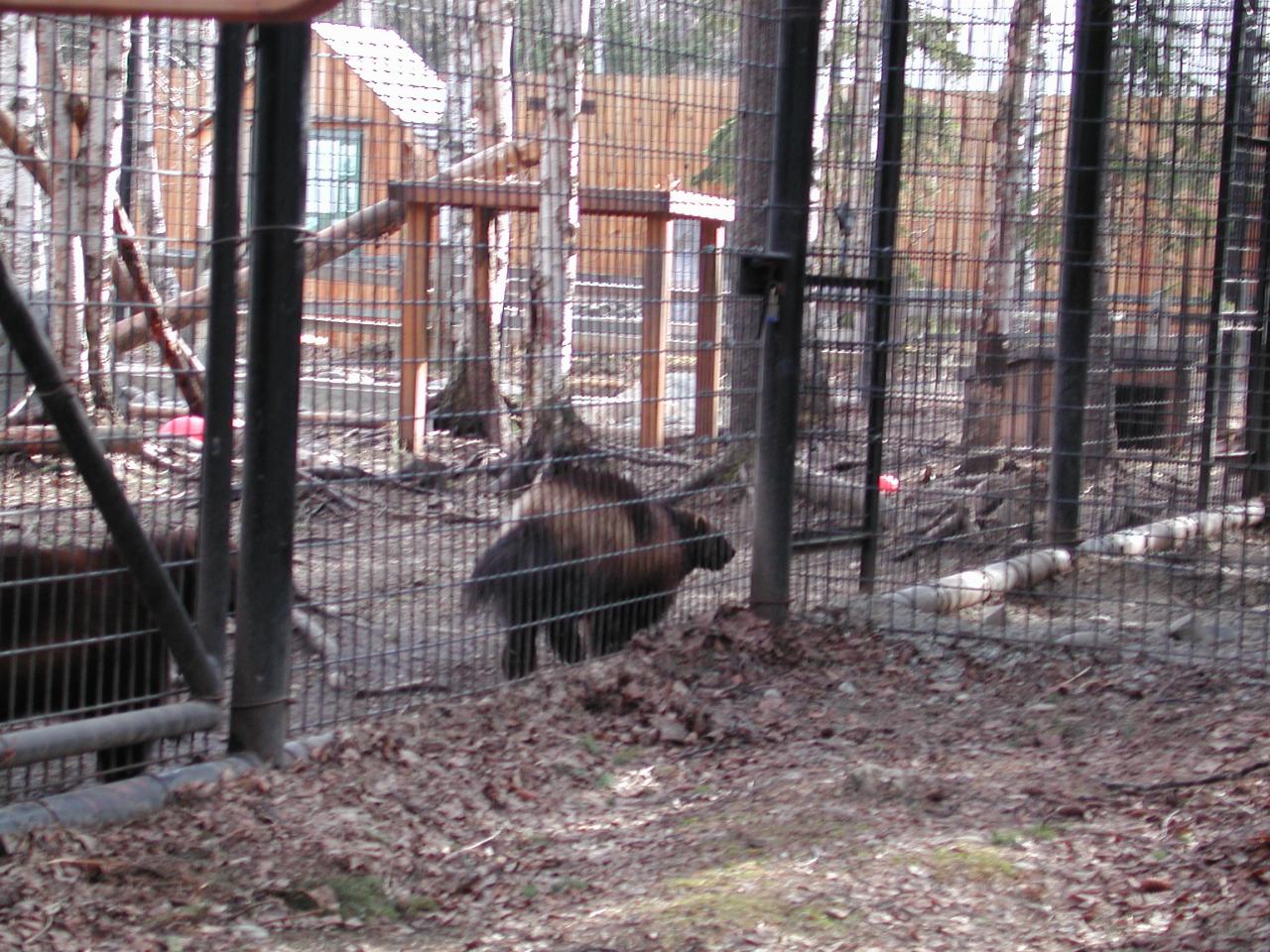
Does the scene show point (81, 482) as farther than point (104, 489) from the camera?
Yes

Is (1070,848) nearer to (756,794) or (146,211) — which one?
(756,794)

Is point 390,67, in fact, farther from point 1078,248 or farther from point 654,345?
point 1078,248

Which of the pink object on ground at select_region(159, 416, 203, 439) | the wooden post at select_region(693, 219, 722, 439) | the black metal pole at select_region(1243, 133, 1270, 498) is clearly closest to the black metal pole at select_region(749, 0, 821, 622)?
the wooden post at select_region(693, 219, 722, 439)

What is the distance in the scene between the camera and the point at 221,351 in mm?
4438

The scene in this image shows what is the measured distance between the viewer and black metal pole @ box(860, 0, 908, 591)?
6605mm

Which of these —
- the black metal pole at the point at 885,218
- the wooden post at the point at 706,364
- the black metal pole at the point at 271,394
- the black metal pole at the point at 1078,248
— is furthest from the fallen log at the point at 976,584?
the black metal pole at the point at 271,394

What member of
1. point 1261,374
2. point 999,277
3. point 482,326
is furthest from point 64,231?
point 999,277

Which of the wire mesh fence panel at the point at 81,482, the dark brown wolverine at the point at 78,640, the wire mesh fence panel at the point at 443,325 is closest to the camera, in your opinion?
the wire mesh fence panel at the point at 81,482

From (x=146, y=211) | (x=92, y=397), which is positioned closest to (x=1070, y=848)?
(x=92, y=397)

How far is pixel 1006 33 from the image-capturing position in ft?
24.7

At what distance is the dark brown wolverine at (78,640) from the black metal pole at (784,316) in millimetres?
2679

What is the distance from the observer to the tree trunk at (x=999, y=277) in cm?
688

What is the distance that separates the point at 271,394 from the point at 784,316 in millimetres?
2582

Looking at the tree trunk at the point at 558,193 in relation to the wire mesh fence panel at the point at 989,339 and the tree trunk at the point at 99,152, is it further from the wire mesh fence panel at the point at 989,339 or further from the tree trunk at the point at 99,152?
the tree trunk at the point at 99,152
